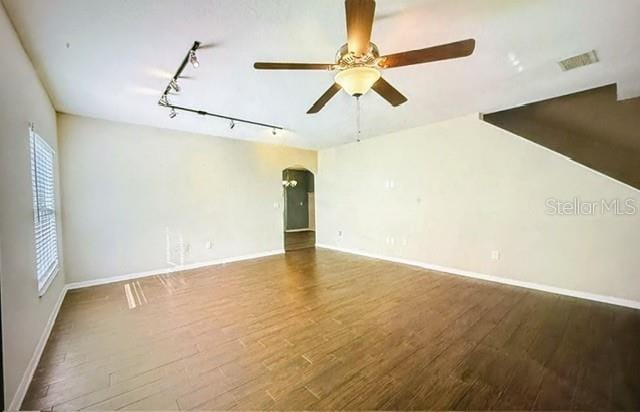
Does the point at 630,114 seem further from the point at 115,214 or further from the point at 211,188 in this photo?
the point at 115,214

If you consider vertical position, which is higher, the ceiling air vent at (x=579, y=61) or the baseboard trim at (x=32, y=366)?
the ceiling air vent at (x=579, y=61)

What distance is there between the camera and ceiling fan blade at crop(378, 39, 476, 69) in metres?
1.71

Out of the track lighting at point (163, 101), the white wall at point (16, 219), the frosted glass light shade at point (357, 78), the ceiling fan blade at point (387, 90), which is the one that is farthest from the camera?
the track lighting at point (163, 101)

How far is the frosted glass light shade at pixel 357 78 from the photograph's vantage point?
1.98 metres

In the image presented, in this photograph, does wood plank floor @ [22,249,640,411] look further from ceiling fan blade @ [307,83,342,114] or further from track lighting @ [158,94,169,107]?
track lighting @ [158,94,169,107]

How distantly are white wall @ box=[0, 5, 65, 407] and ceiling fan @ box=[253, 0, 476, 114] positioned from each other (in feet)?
6.06

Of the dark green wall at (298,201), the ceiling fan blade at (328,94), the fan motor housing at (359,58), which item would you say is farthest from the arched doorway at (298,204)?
the fan motor housing at (359,58)

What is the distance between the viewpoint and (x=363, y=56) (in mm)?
1907

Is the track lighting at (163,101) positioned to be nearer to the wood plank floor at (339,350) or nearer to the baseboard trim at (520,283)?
the wood plank floor at (339,350)

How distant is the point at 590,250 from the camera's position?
135 inches

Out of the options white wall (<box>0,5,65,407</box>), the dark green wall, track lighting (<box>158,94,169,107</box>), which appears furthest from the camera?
the dark green wall

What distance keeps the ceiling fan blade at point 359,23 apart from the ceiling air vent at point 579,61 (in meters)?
2.38

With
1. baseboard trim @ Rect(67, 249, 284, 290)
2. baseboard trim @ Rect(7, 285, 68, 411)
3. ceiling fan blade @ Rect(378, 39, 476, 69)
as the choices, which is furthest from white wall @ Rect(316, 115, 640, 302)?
baseboard trim @ Rect(7, 285, 68, 411)

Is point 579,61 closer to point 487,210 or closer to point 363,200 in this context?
point 487,210
